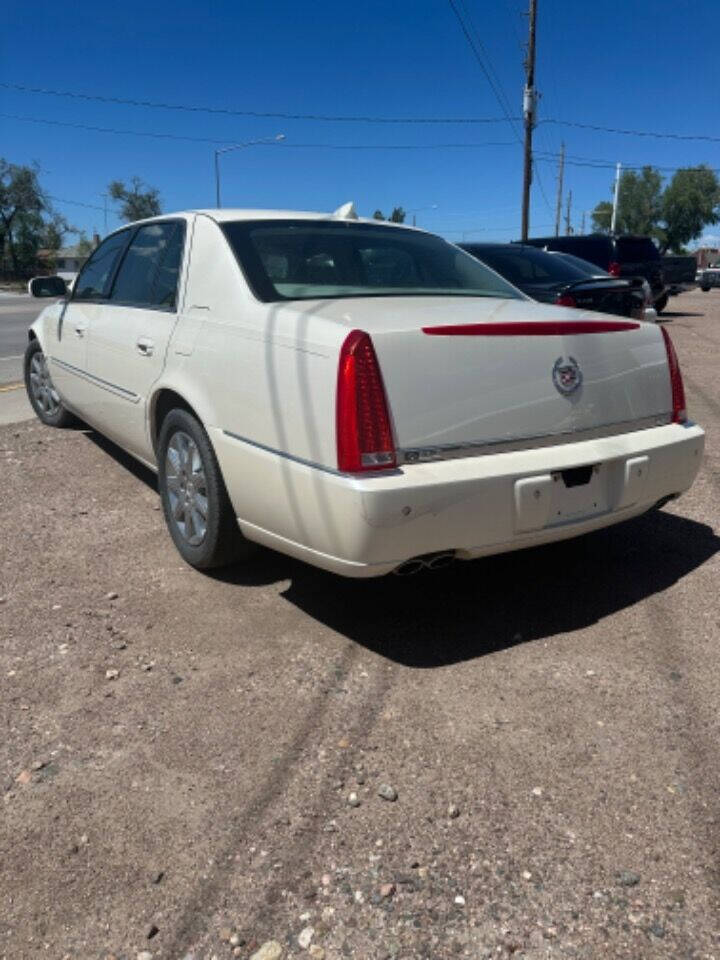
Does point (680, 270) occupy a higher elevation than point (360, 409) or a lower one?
lower

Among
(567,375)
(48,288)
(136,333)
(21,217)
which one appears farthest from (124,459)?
(21,217)

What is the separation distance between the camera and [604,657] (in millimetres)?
3059

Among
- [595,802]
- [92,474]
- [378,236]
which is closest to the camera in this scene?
[595,802]

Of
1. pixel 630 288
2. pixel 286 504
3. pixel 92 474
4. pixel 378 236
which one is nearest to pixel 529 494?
pixel 286 504

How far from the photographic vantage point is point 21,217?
63.8 m

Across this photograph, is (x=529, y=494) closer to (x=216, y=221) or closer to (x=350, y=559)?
(x=350, y=559)

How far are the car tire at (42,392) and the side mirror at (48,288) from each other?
37cm

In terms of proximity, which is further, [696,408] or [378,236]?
[696,408]

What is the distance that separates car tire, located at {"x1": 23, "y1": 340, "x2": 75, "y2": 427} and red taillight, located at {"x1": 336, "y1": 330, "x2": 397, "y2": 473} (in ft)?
13.5

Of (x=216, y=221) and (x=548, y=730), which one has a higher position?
(x=216, y=221)

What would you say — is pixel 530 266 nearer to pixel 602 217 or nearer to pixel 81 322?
pixel 81 322

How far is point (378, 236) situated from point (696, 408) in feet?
15.6

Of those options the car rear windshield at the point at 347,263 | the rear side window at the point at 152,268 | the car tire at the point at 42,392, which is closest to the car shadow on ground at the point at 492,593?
the car rear windshield at the point at 347,263

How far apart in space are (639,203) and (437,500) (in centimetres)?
9320
